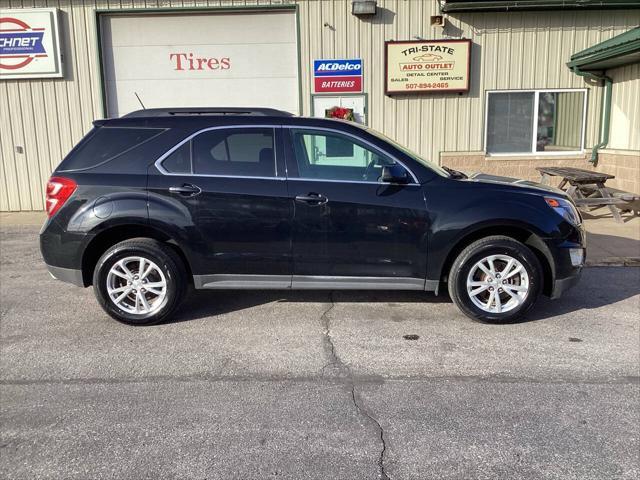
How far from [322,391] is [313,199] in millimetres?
1805

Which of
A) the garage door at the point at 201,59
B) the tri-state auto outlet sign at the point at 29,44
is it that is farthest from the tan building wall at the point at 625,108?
the tri-state auto outlet sign at the point at 29,44

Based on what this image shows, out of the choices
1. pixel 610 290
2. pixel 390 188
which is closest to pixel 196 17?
pixel 390 188

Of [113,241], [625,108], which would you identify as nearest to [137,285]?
[113,241]

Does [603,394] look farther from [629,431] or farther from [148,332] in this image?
[148,332]

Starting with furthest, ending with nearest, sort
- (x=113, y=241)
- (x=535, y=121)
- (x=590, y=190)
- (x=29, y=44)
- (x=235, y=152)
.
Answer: (x=535, y=121) < (x=29, y=44) < (x=590, y=190) < (x=113, y=241) < (x=235, y=152)

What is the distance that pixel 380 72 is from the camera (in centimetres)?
1114

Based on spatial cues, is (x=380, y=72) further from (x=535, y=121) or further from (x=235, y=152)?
(x=235, y=152)

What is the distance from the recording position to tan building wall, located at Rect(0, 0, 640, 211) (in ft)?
36.0

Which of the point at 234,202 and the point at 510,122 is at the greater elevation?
the point at 510,122

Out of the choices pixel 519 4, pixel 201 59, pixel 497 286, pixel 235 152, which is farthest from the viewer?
pixel 201 59

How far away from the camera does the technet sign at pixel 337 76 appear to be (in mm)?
11102

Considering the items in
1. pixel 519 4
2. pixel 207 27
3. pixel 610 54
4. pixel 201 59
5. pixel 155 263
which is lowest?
pixel 155 263

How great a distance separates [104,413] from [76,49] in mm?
10005

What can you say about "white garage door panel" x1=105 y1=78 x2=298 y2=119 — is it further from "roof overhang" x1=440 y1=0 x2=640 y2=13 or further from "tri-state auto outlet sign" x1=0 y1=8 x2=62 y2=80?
"roof overhang" x1=440 y1=0 x2=640 y2=13
